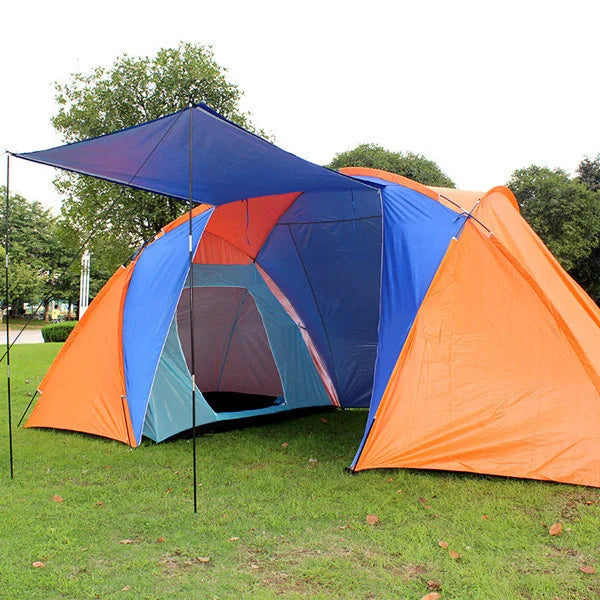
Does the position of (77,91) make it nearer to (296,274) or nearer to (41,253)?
(296,274)

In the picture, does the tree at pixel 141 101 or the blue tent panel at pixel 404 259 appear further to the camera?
the tree at pixel 141 101

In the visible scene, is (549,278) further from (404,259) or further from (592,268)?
(592,268)

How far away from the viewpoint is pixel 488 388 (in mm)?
4137

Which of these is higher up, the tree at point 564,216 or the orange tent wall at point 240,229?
the tree at point 564,216

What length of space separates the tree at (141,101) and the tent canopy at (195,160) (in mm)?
7399

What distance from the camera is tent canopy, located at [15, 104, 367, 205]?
3580 mm

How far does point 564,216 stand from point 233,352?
17989 millimetres

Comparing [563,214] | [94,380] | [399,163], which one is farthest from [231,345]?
[563,214]

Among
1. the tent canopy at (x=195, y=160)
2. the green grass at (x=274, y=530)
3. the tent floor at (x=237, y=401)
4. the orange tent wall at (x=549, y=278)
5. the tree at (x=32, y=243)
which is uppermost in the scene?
the tree at (x=32, y=243)

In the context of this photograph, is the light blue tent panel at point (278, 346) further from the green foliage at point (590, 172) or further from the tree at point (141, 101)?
the green foliage at point (590, 172)

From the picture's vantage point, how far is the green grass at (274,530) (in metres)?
2.64

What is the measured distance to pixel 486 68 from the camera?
8.21 metres

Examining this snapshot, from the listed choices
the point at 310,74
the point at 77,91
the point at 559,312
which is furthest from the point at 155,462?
the point at 77,91

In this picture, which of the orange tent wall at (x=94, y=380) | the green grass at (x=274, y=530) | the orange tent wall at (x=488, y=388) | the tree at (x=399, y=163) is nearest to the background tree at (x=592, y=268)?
the tree at (x=399, y=163)
